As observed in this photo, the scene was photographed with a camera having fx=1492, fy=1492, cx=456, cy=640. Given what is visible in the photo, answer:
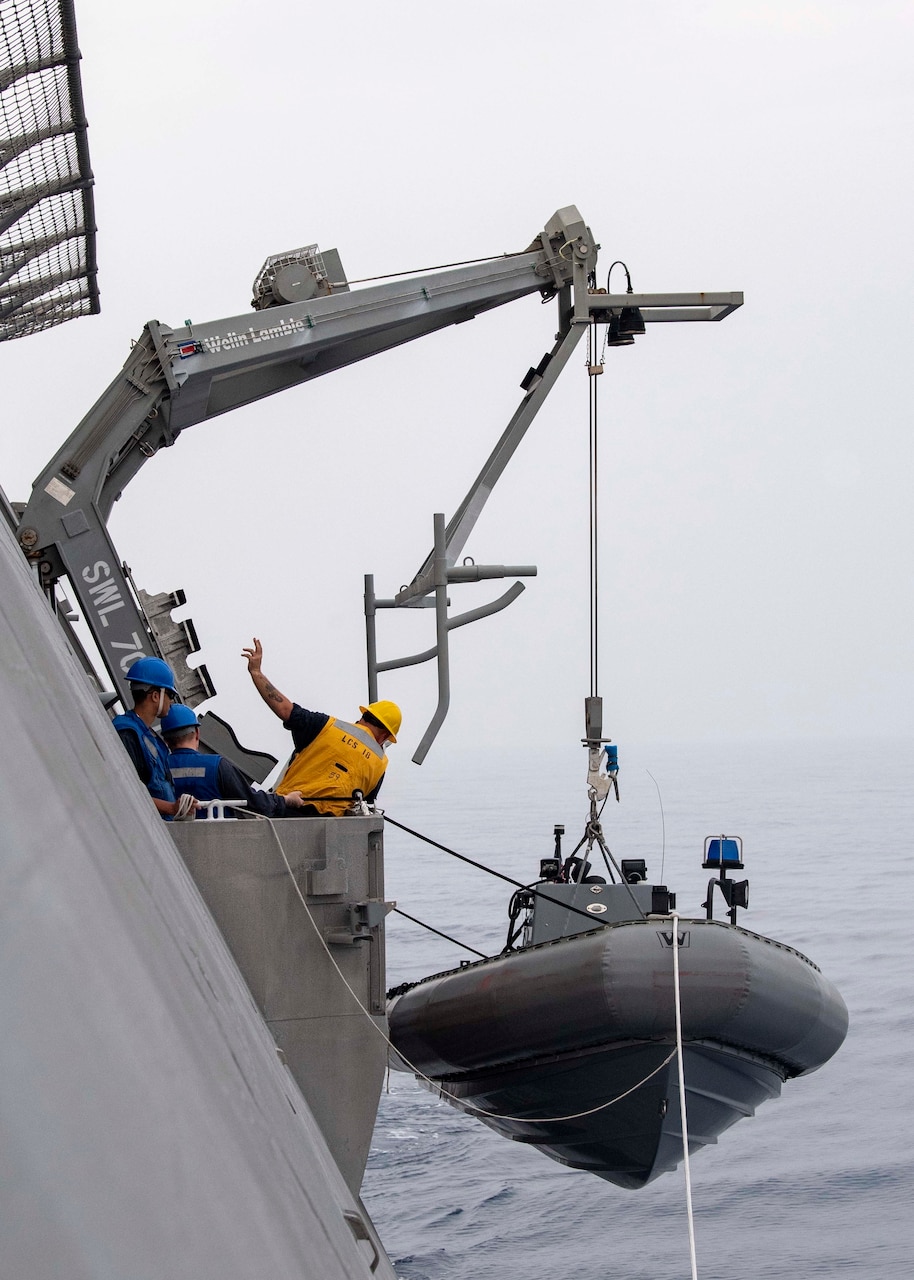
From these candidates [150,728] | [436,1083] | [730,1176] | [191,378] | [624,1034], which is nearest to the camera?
[150,728]

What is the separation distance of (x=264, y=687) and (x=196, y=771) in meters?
0.61

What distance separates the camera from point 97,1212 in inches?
18.0

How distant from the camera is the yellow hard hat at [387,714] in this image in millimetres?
7590

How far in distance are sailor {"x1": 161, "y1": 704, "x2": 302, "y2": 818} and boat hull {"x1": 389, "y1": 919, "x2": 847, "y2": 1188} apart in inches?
89.8

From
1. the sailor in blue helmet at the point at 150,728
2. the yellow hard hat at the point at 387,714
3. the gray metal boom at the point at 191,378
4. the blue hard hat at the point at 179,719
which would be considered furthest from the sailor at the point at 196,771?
the gray metal boom at the point at 191,378

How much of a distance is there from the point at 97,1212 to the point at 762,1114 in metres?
18.6

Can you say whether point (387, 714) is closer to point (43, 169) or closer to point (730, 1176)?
point (43, 169)

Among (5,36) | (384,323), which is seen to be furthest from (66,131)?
(384,323)

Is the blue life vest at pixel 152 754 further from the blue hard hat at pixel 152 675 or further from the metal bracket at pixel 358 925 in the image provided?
the metal bracket at pixel 358 925

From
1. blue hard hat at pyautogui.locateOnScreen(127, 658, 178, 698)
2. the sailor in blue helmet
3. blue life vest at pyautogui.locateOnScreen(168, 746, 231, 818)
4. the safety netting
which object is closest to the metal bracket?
blue life vest at pyautogui.locateOnScreen(168, 746, 231, 818)

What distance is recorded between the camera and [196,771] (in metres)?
6.52

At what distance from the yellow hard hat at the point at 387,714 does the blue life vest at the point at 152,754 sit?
1655mm

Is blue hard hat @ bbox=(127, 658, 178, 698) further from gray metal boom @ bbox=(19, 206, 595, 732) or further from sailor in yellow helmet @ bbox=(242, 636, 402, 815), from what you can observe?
gray metal boom @ bbox=(19, 206, 595, 732)

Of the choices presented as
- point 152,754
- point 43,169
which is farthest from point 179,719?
point 43,169
